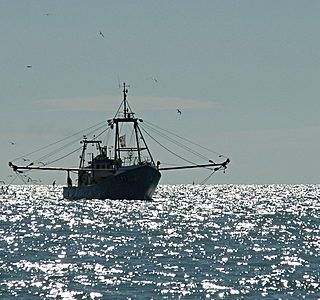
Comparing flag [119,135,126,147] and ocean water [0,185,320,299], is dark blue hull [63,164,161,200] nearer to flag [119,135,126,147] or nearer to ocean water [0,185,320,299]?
flag [119,135,126,147]

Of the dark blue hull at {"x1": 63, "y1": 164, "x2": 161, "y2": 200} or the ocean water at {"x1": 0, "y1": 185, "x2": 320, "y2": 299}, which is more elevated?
the dark blue hull at {"x1": 63, "y1": 164, "x2": 161, "y2": 200}

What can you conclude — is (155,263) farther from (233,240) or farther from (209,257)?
(233,240)

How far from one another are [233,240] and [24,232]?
68.0ft

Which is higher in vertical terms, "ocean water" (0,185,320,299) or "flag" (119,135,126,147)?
"flag" (119,135,126,147)

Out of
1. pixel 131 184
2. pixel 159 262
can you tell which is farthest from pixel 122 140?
pixel 159 262

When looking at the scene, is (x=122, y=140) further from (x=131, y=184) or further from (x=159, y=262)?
(x=159, y=262)

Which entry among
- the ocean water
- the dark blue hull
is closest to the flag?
the dark blue hull

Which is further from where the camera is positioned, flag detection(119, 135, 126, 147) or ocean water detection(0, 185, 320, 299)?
flag detection(119, 135, 126, 147)

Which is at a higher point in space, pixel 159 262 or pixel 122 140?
pixel 122 140

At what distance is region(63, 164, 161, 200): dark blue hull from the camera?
318 ft

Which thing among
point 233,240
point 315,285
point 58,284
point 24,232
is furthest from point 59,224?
point 315,285

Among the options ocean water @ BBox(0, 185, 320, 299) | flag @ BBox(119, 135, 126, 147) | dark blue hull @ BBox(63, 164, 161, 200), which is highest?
flag @ BBox(119, 135, 126, 147)

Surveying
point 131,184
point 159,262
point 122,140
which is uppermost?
Result: point 122,140

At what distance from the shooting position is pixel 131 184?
9900 centimetres
